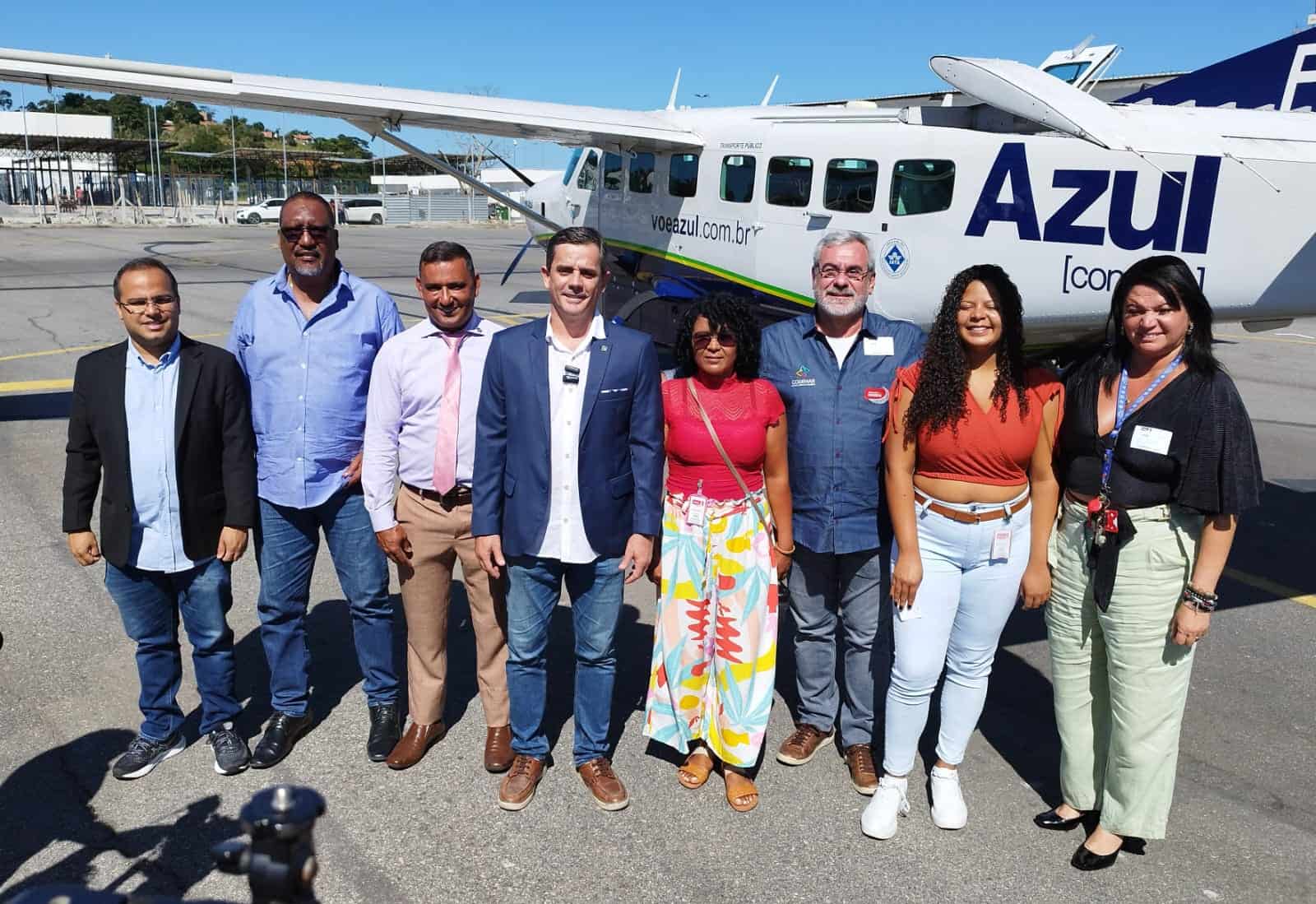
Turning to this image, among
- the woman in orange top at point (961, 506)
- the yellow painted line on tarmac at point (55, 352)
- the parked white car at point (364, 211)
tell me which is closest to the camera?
the woman in orange top at point (961, 506)

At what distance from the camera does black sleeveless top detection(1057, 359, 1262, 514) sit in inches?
116

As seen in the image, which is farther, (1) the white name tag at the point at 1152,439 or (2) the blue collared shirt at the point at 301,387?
(2) the blue collared shirt at the point at 301,387

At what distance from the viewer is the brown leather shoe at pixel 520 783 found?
3.52m

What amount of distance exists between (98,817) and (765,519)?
2494 mm

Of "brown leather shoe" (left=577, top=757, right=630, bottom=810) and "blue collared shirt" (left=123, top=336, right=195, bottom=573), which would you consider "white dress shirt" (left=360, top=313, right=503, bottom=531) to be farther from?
"brown leather shoe" (left=577, top=757, right=630, bottom=810)

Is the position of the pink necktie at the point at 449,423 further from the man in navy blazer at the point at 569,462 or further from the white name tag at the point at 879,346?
the white name tag at the point at 879,346

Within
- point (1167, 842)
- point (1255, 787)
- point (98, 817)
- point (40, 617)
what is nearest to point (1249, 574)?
point (1255, 787)

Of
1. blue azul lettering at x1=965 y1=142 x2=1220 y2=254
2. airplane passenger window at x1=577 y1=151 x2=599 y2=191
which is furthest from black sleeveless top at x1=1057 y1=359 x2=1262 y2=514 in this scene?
airplane passenger window at x1=577 y1=151 x2=599 y2=191

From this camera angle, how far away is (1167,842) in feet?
11.1

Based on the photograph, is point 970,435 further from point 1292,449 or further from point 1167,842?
point 1292,449

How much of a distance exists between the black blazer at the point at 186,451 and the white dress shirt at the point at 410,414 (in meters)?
0.46

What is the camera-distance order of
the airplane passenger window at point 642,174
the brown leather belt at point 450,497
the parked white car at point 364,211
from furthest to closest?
the parked white car at point 364,211, the airplane passenger window at point 642,174, the brown leather belt at point 450,497

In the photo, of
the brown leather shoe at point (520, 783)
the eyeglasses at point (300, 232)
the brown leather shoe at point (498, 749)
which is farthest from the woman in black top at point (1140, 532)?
the eyeglasses at point (300, 232)

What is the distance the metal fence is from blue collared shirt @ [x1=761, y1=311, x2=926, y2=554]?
53.5 m
